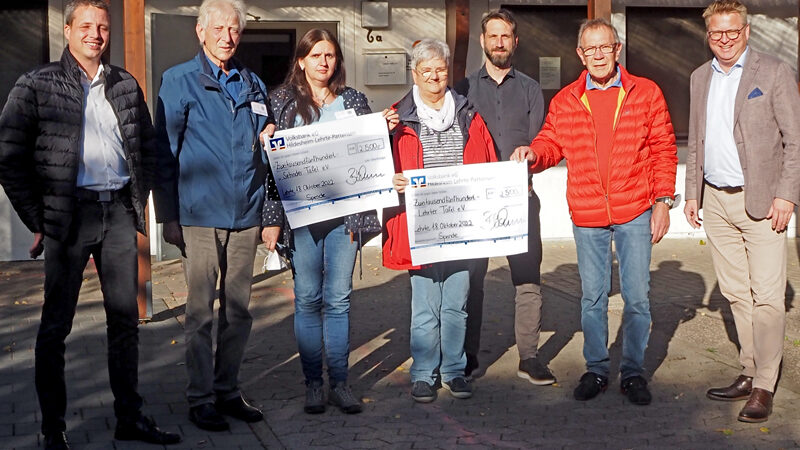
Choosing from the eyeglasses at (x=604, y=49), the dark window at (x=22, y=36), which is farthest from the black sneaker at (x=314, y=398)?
the dark window at (x=22, y=36)

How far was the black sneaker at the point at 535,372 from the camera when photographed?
6398 millimetres

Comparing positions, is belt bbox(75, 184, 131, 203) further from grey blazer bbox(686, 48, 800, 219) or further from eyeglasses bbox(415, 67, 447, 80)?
grey blazer bbox(686, 48, 800, 219)

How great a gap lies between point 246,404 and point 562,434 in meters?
1.64

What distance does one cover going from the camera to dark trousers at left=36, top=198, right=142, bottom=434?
4992mm

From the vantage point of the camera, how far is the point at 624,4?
42.6 feet

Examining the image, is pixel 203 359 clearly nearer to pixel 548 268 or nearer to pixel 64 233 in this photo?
pixel 64 233

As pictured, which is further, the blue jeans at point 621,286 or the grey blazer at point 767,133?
the blue jeans at point 621,286

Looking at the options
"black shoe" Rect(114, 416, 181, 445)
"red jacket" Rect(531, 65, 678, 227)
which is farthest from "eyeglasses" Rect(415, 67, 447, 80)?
"black shoe" Rect(114, 416, 181, 445)

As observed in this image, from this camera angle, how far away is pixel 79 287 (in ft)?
16.8

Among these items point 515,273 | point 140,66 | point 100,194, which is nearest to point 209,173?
point 100,194

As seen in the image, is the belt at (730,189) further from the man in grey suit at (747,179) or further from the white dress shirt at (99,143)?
the white dress shirt at (99,143)

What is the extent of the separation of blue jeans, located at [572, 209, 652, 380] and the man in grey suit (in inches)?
15.9

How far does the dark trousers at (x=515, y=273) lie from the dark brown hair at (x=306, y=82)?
1.47m

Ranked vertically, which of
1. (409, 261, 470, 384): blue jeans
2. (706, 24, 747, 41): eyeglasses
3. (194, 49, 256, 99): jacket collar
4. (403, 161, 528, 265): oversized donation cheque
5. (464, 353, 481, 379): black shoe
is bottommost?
(464, 353, 481, 379): black shoe
